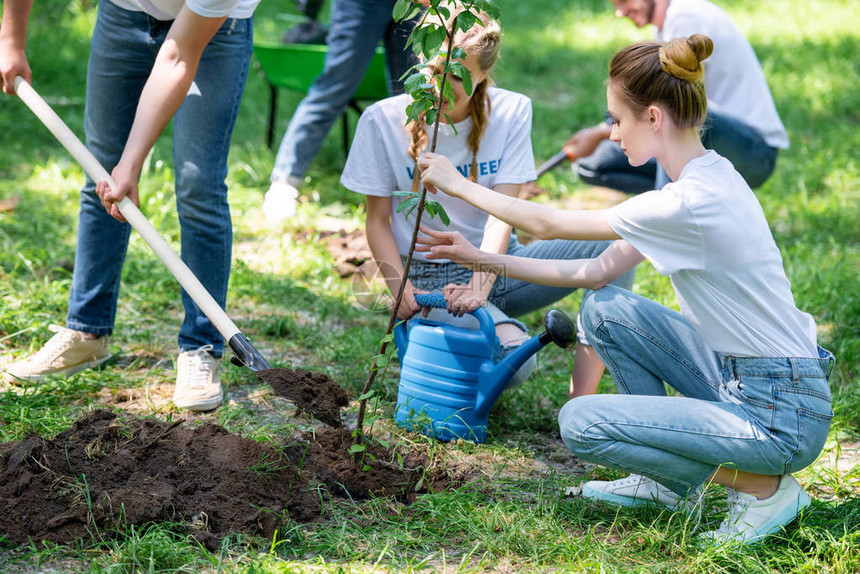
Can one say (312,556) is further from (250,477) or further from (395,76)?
(395,76)

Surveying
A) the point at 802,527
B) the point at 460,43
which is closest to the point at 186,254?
the point at 460,43

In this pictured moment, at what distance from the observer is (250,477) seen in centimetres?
210

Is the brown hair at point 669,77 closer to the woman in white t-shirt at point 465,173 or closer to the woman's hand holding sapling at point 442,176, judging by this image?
the woman's hand holding sapling at point 442,176

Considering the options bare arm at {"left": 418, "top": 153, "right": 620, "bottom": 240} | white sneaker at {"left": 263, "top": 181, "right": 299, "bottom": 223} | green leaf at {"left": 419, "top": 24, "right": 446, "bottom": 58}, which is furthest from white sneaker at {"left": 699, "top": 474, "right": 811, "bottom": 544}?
white sneaker at {"left": 263, "top": 181, "right": 299, "bottom": 223}

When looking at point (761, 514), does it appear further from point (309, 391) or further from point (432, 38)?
point (432, 38)

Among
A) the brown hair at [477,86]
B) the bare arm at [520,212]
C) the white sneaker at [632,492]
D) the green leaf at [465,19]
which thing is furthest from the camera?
the brown hair at [477,86]

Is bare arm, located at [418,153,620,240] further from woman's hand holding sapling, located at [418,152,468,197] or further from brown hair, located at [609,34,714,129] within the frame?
brown hair, located at [609,34,714,129]

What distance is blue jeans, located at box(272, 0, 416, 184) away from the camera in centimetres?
418

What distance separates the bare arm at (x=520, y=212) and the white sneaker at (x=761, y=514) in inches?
26.7

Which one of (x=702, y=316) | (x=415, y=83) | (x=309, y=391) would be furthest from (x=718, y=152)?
(x=309, y=391)

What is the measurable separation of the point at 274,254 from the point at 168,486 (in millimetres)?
2048

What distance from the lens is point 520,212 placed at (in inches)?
80.0

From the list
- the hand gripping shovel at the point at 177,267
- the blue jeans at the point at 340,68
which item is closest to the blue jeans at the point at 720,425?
the hand gripping shovel at the point at 177,267

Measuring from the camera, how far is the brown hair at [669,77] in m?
1.93
